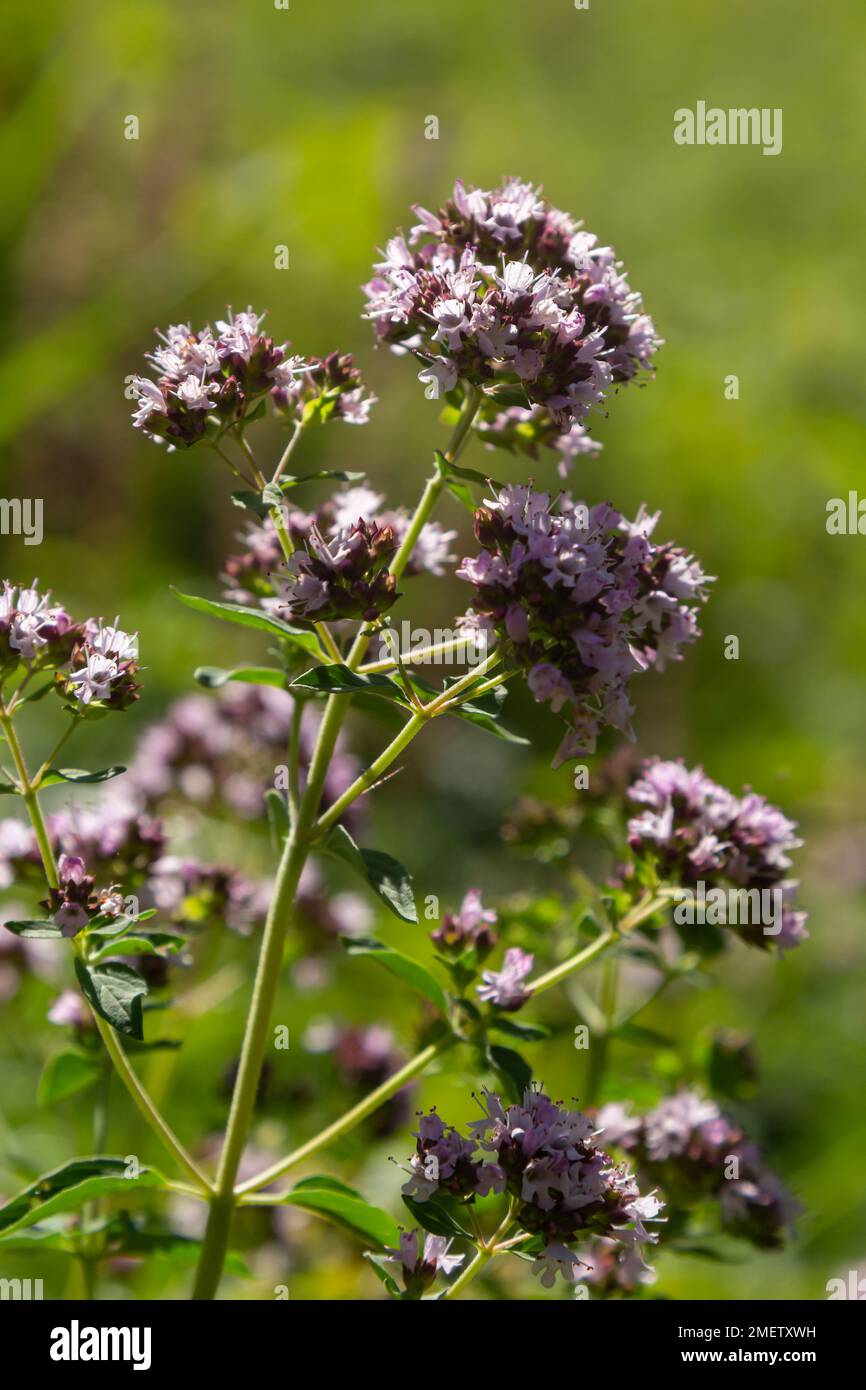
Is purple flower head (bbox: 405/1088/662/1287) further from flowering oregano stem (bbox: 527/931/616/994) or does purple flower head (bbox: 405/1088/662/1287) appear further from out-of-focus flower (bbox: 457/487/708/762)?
out-of-focus flower (bbox: 457/487/708/762)

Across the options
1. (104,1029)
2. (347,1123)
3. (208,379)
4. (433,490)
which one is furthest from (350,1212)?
(208,379)

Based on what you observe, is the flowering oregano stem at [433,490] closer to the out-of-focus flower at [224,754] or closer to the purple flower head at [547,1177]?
the purple flower head at [547,1177]

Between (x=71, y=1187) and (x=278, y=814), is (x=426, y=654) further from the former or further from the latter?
(x=71, y=1187)

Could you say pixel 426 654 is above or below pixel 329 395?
below

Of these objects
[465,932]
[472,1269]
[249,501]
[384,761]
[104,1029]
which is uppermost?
[249,501]

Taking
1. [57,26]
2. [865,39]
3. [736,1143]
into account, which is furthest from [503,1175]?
[865,39]

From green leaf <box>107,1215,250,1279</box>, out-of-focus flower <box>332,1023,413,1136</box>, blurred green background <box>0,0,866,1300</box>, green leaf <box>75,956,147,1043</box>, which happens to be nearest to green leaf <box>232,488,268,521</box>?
green leaf <box>75,956,147,1043</box>

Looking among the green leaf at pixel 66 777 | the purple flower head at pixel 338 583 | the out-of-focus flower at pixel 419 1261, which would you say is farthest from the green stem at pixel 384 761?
the out-of-focus flower at pixel 419 1261

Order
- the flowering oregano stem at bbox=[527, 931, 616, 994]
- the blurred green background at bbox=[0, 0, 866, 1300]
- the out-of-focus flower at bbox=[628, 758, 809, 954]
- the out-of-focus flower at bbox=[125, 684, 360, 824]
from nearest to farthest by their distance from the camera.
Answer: the flowering oregano stem at bbox=[527, 931, 616, 994] → the out-of-focus flower at bbox=[628, 758, 809, 954] → the out-of-focus flower at bbox=[125, 684, 360, 824] → the blurred green background at bbox=[0, 0, 866, 1300]
